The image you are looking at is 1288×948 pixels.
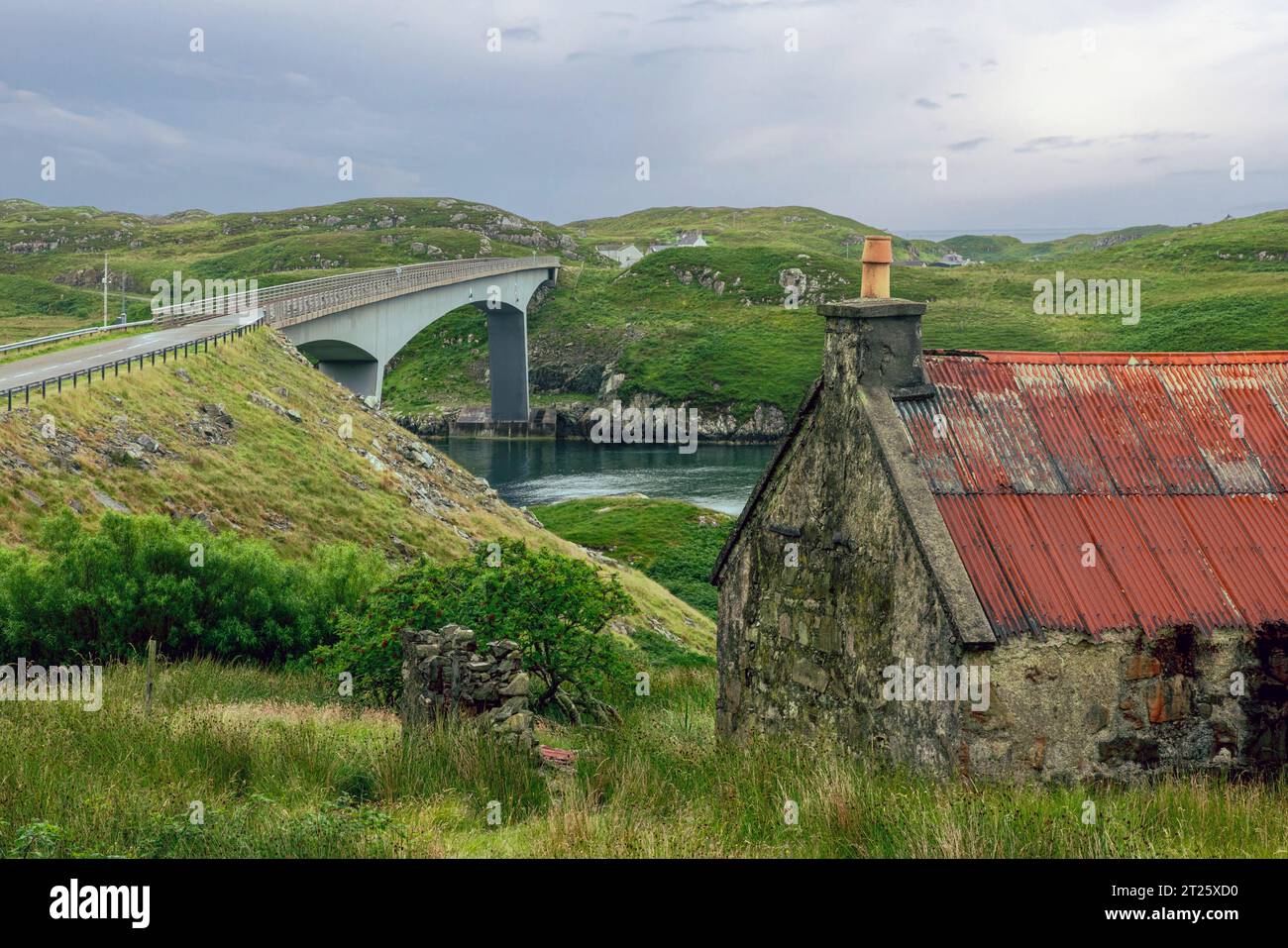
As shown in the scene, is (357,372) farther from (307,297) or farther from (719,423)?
(719,423)

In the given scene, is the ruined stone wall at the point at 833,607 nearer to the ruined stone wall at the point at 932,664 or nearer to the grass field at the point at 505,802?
the ruined stone wall at the point at 932,664

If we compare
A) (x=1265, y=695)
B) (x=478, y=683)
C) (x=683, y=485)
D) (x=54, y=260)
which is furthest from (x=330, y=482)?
(x=54, y=260)

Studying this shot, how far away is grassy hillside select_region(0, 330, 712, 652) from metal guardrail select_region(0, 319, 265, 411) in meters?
0.52

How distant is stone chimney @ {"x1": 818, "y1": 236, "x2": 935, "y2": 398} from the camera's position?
14758mm

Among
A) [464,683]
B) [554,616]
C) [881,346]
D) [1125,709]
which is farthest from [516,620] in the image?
[1125,709]

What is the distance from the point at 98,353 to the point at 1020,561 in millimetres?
46543

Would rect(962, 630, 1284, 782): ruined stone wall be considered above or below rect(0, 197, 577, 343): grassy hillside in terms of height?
below

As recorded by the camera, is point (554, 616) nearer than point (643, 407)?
Yes

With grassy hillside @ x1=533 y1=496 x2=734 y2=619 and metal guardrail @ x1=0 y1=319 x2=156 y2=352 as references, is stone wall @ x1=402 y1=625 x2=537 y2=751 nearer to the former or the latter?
grassy hillside @ x1=533 y1=496 x2=734 y2=619

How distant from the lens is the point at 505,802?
11141 mm

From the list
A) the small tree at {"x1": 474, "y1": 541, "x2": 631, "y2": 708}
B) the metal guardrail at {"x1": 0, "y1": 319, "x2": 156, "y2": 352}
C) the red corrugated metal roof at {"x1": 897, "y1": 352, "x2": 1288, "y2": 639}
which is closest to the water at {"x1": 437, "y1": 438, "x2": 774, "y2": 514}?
the metal guardrail at {"x1": 0, "y1": 319, "x2": 156, "y2": 352}

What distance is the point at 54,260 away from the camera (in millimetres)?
171250

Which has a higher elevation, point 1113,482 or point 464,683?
point 1113,482

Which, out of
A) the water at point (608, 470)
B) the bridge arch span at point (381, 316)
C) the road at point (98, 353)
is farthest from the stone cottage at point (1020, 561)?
the water at point (608, 470)
